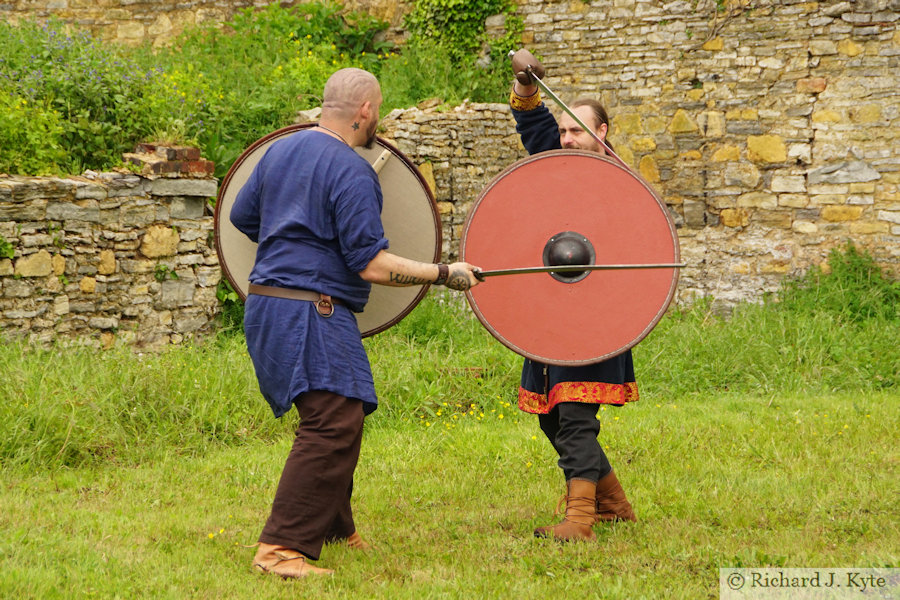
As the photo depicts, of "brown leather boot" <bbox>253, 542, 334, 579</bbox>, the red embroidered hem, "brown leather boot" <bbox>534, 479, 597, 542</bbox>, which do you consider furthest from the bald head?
"brown leather boot" <bbox>534, 479, 597, 542</bbox>

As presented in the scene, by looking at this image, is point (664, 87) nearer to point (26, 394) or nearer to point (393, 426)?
point (393, 426)

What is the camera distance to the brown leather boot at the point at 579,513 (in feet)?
11.4

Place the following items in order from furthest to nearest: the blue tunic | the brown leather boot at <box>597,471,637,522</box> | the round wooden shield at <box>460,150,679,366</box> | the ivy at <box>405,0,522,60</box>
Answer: the ivy at <box>405,0,522,60</box> < the brown leather boot at <box>597,471,637,522</box> < the round wooden shield at <box>460,150,679,366</box> < the blue tunic

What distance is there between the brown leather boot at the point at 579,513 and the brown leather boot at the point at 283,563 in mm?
871

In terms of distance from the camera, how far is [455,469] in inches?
185

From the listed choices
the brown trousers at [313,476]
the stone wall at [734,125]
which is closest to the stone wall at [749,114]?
the stone wall at [734,125]

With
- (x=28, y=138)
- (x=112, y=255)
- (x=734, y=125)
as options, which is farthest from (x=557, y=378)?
(x=734, y=125)

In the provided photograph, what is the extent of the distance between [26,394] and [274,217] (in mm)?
2414

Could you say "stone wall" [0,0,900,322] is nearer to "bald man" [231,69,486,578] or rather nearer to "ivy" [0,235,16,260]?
"ivy" [0,235,16,260]

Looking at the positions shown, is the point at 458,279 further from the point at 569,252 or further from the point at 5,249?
the point at 5,249

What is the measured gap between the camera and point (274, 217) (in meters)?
3.14

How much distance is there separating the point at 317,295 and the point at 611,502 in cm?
148

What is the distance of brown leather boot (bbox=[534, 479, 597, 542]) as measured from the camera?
348 centimetres

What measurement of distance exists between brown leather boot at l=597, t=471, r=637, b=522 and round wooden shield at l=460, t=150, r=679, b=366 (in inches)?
26.6
